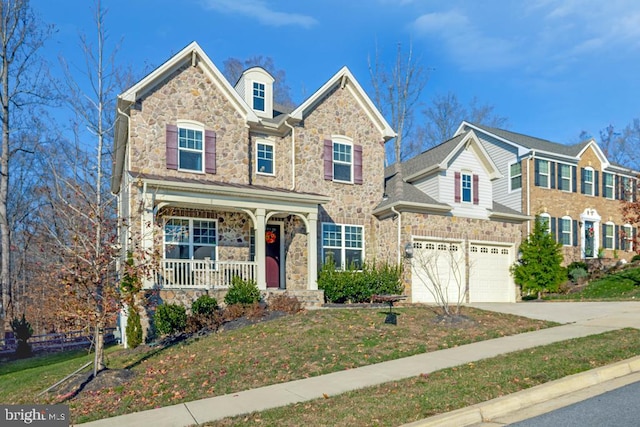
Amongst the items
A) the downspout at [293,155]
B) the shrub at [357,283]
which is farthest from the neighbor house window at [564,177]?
the downspout at [293,155]

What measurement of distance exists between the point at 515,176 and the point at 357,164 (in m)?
10.5

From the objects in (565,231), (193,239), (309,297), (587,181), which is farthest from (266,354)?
(587,181)

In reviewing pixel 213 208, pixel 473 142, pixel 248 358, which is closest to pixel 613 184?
pixel 473 142

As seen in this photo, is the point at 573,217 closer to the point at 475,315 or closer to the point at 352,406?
the point at 475,315

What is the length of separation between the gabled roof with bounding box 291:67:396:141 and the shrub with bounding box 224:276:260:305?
654 centimetres

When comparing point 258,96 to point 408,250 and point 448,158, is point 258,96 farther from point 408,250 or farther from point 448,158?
point 408,250

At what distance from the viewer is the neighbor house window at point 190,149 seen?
15.9 m

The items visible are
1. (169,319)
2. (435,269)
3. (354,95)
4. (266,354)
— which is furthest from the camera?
(354,95)

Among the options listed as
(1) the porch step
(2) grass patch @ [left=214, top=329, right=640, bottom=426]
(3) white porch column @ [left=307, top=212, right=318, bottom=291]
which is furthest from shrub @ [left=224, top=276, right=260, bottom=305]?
(2) grass patch @ [left=214, top=329, right=640, bottom=426]

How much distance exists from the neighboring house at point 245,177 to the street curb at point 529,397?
928 cm

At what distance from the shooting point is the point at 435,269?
60.5ft

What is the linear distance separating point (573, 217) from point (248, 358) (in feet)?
70.3

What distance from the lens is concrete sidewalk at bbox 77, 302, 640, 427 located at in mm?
6594

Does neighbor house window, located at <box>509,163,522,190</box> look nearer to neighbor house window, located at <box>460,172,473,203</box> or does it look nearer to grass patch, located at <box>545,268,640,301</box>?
grass patch, located at <box>545,268,640,301</box>
